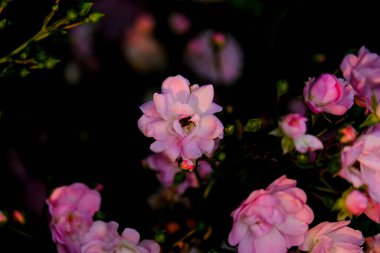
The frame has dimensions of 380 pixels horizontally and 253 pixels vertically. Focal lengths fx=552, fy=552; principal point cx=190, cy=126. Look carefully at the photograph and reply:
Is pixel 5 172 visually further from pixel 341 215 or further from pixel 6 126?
pixel 341 215

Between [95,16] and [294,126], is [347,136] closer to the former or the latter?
[294,126]

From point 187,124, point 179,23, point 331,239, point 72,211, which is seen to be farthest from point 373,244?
point 179,23

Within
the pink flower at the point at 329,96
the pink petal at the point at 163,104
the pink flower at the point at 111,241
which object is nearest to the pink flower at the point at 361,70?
the pink flower at the point at 329,96

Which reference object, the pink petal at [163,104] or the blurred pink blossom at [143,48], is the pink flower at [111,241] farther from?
the blurred pink blossom at [143,48]

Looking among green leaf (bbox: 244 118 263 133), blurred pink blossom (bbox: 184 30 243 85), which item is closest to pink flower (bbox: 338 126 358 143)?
green leaf (bbox: 244 118 263 133)

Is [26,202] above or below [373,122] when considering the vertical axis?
below

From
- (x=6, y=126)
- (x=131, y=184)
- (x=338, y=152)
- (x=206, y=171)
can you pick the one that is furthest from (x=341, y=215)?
(x=6, y=126)
